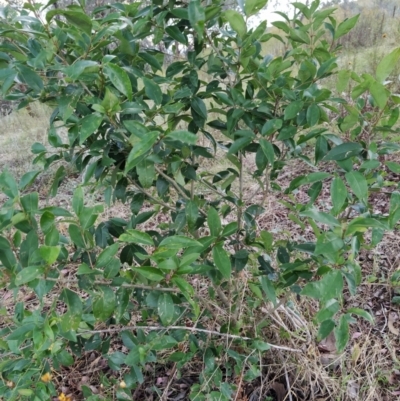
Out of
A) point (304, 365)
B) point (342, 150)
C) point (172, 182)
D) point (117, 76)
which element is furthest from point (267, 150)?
point (304, 365)

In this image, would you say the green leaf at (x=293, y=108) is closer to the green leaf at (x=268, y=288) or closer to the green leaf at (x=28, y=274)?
the green leaf at (x=268, y=288)

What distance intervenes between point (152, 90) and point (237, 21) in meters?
0.27

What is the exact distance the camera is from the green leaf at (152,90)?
0.86 m

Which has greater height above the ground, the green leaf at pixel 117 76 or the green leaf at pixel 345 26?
the green leaf at pixel 117 76

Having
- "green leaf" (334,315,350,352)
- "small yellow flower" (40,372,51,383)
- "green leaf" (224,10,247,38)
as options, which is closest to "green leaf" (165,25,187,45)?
"green leaf" (224,10,247,38)

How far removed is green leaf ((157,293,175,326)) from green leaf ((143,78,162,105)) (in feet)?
1.52

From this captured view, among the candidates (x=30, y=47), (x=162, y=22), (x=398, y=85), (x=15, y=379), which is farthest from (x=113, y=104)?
(x=398, y=85)

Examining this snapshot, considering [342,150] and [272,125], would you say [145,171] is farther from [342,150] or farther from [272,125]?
[342,150]

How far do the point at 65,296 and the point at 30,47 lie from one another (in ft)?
1.76

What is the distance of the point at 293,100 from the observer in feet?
3.06

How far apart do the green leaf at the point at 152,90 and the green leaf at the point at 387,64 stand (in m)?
0.49

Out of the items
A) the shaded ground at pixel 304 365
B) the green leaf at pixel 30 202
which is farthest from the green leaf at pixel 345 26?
the green leaf at pixel 30 202

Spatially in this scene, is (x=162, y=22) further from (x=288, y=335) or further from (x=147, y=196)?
(x=288, y=335)

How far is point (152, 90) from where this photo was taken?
0.87 m
